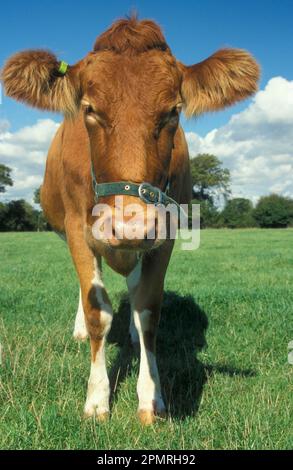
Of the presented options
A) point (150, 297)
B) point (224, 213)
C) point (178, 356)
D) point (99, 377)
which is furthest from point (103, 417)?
point (224, 213)

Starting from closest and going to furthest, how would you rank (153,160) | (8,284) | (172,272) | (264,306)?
(153,160), (264,306), (8,284), (172,272)

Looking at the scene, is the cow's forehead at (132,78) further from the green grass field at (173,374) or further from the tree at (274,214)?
the tree at (274,214)

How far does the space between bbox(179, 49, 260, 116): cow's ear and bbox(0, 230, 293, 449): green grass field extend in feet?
6.84

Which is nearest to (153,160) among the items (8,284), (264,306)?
(264,306)

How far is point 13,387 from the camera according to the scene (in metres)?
3.71

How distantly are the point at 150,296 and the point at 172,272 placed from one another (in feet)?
24.2

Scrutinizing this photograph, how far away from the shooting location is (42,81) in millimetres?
3422

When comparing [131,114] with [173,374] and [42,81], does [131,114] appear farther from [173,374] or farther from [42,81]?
[173,374]

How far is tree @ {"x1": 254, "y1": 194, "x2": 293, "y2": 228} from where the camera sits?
7294cm

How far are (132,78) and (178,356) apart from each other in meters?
2.68

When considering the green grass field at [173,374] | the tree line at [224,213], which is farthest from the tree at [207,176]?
the green grass field at [173,374]

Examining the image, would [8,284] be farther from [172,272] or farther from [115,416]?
[115,416]

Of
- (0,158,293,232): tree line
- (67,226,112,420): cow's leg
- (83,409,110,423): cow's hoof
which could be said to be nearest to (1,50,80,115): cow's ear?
(67,226,112,420): cow's leg

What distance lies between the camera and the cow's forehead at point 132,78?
9.80 ft
